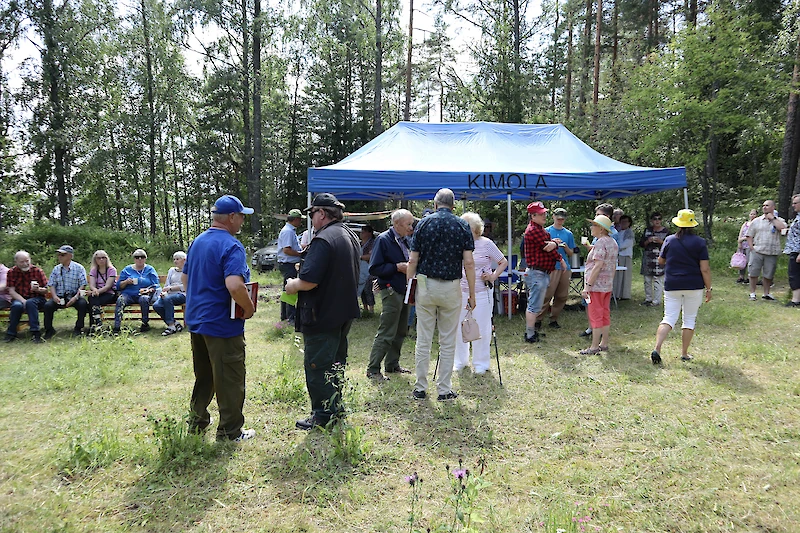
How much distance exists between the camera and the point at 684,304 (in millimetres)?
4973

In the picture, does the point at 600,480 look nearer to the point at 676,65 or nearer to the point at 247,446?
the point at 247,446

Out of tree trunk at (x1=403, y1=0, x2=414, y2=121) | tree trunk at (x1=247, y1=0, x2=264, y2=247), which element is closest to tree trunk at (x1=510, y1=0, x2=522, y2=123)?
tree trunk at (x1=403, y1=0, x2=414, y2=121)

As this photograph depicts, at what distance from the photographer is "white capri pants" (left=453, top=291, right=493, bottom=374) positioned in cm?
472

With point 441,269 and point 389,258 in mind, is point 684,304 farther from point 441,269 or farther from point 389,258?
point 389,258

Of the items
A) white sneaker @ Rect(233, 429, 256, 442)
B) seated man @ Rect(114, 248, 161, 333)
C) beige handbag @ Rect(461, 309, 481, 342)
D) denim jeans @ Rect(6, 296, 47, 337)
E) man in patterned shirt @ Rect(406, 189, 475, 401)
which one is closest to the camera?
white sneaker @ Rect(233, 429, 256, 442)

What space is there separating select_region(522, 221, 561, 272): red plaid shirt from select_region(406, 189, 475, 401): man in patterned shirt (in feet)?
7.50

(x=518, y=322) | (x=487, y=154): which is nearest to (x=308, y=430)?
(x=518, y=322)

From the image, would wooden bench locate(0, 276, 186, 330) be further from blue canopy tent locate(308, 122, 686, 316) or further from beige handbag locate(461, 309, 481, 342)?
beige handbag locate(461, 309, 481, 342)

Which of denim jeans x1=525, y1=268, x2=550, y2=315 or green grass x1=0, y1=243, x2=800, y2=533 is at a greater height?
denim jeans x1=525, y1=268, x2=550, y2=315

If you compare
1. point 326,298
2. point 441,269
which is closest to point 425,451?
point 326,298

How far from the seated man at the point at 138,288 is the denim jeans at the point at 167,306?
0.74 feet

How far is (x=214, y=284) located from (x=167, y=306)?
14.6 ft

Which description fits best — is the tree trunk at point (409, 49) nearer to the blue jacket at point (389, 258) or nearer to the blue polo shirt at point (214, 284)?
the blue jacket at point (389, 258)

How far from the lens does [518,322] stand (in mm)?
7367
